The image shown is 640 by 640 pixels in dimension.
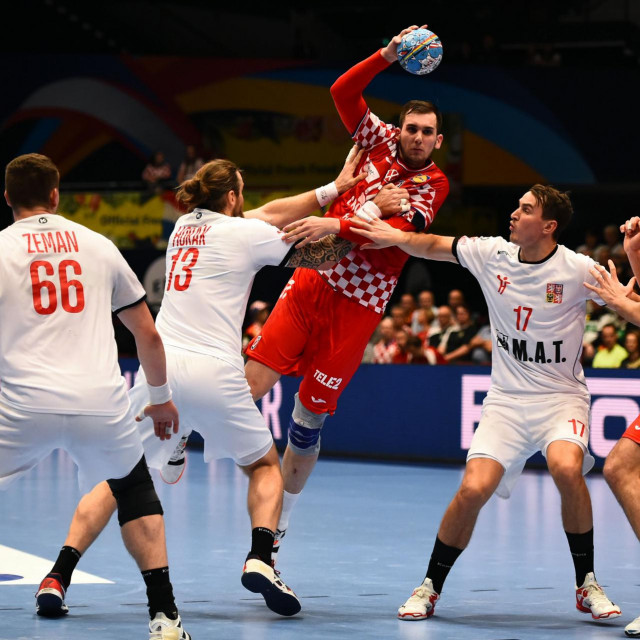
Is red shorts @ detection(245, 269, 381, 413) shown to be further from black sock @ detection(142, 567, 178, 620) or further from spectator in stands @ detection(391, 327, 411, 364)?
spectator in stands @ detection(391, 327, 411, 364)

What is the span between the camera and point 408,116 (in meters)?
7.18

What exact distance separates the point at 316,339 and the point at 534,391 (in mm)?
1637

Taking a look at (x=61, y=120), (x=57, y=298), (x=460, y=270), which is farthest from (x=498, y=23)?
(x=57, y=298)

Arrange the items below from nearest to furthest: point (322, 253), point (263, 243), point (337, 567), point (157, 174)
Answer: point (263, 243) < point (322, 253) < point (337, 567) < point (157, 174)

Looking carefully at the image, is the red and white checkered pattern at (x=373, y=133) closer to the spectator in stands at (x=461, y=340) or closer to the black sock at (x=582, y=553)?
the black sock at (x=582, y=553)

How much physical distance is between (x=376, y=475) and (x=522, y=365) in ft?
21.7

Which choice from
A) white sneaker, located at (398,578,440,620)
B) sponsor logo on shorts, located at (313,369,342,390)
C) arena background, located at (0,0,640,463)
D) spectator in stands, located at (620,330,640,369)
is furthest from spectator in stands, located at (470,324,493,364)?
white sneaker, located at (398,578,440,620)

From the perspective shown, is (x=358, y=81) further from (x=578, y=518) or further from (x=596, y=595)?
(x=596, y=595)

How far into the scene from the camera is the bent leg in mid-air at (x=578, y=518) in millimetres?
6012

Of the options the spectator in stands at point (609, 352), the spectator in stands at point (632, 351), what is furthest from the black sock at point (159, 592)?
the spectator in stands at point (609, 352)

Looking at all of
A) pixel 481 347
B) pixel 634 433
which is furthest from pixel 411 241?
pixel 481 347

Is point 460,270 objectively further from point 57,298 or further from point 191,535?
point 57,298

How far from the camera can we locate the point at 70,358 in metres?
4.95

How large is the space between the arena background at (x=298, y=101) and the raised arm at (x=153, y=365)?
10.6 meters
